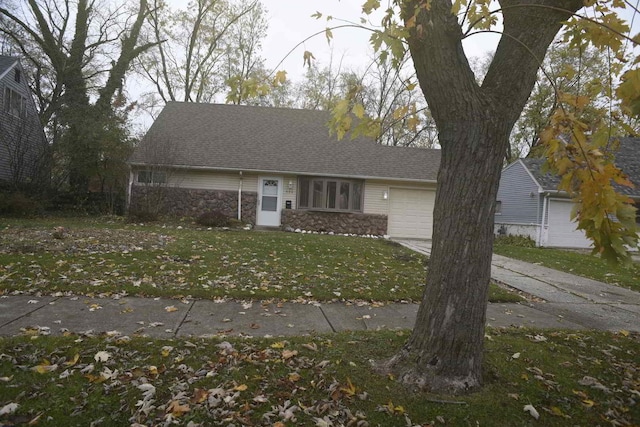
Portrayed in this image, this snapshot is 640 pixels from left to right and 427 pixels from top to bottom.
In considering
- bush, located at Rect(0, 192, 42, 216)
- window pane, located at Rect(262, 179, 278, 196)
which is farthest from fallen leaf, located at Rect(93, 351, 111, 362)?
bush, located at Rect(0, 192, 42, 216)

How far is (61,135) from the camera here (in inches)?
667

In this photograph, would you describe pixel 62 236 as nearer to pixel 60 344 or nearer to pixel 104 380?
pixel 60 344

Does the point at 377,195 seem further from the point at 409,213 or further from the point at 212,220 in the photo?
the point at 212,220

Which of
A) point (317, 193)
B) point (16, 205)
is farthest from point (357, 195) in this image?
point (16, 205)

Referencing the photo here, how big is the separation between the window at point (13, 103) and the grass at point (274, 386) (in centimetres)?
1894

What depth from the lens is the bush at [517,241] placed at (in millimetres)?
18625

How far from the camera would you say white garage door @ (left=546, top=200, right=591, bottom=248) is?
738 inches

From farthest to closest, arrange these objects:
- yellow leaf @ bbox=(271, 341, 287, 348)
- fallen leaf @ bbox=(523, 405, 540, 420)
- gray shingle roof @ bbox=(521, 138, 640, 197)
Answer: gray shingle roof @ bbox=(521, 138, 640, 197)
yellow leaf @ bbox=(271, 341, 287, 348)
fallen leaf @ bbox=(523, 405, 540, 420)

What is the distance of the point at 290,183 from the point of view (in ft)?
56.1

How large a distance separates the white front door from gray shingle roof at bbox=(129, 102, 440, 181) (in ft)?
2.51

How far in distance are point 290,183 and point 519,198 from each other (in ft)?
41.1

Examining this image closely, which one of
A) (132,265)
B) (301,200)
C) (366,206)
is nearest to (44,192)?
(301,200)

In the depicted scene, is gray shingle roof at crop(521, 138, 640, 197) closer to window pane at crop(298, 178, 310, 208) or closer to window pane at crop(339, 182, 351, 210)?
window pane at crop(339, 182, 351, 210)

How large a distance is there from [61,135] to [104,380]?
57.5ft
